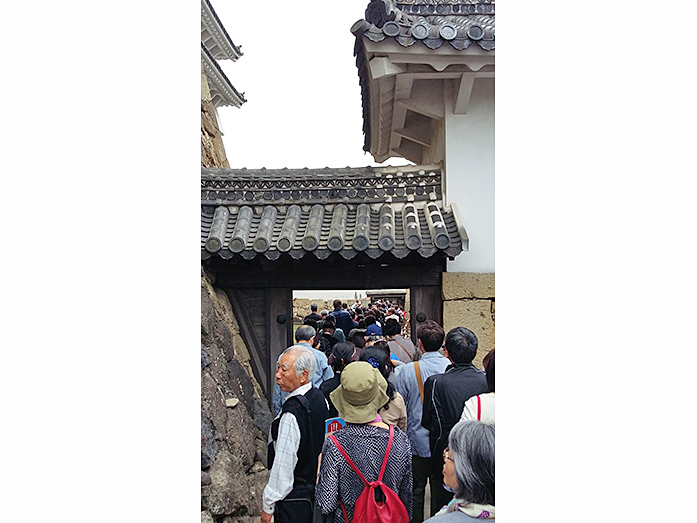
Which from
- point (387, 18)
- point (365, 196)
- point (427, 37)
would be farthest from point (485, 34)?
point (365, 196)

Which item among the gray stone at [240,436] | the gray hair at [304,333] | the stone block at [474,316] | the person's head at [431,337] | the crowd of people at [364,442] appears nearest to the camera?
the crowd of people at [364,442]

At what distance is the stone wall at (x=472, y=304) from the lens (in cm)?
591

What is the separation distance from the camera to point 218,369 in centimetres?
543

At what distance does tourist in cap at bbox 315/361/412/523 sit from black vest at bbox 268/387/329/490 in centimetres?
27

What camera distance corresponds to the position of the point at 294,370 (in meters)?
3.06

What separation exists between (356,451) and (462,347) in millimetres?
1084

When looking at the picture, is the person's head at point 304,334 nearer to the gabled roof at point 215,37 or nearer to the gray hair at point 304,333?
the gray hair at point 304,333

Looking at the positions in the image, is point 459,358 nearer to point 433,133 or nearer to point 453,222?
point 453,222

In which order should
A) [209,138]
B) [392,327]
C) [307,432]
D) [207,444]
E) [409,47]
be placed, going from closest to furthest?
1. [307,432]
2. [207,444]
3. [409,47]
4. [392,327]
5. [209,138]

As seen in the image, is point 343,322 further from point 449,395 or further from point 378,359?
point 449,395

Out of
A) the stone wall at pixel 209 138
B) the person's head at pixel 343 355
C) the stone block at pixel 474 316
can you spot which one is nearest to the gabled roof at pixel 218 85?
the stone wall at pixel 209 138

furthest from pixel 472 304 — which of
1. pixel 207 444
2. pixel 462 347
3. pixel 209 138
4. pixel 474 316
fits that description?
pixel 209 138

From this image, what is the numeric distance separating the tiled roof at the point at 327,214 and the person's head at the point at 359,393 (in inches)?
110

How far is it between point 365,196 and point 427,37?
1.88 metres
